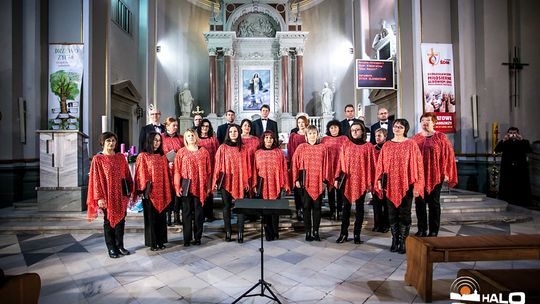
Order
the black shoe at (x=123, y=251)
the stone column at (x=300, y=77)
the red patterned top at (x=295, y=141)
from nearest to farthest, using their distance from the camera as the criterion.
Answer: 1. the black shoe at (x=123, y=251)
2. the red patterned top at (x=295, y=141)
3. the stone column at (x=300, y=77)

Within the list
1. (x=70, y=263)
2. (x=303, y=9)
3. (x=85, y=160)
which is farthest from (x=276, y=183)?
(x=303, y=9)

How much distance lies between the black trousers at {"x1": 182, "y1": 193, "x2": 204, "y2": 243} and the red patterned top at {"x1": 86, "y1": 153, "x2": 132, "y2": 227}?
778 mm

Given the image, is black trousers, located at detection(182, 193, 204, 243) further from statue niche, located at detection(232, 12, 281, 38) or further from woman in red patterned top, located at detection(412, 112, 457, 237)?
statue niche, located at detection(232, 12, 281, 38)

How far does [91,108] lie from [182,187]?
515 cm

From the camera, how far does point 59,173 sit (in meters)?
5.61

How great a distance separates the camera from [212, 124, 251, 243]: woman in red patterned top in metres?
4.32

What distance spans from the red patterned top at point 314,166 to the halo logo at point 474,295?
2318mm

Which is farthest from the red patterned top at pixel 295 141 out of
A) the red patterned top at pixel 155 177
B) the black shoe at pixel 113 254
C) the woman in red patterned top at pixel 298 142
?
the black shoe at pixel 113 254

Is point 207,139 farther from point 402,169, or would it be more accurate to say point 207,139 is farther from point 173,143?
point 402,169

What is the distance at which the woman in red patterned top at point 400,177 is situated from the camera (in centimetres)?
378

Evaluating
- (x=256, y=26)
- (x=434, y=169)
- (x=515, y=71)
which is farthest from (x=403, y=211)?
(x=256, y=26)

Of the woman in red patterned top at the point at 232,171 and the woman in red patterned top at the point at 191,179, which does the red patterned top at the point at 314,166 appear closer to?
the woman in red patterned top at the point at 232,171

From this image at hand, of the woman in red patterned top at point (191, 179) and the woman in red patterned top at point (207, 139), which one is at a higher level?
the woman in red patterned top at point (207, 139)

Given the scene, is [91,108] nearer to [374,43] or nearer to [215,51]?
[215,51]
